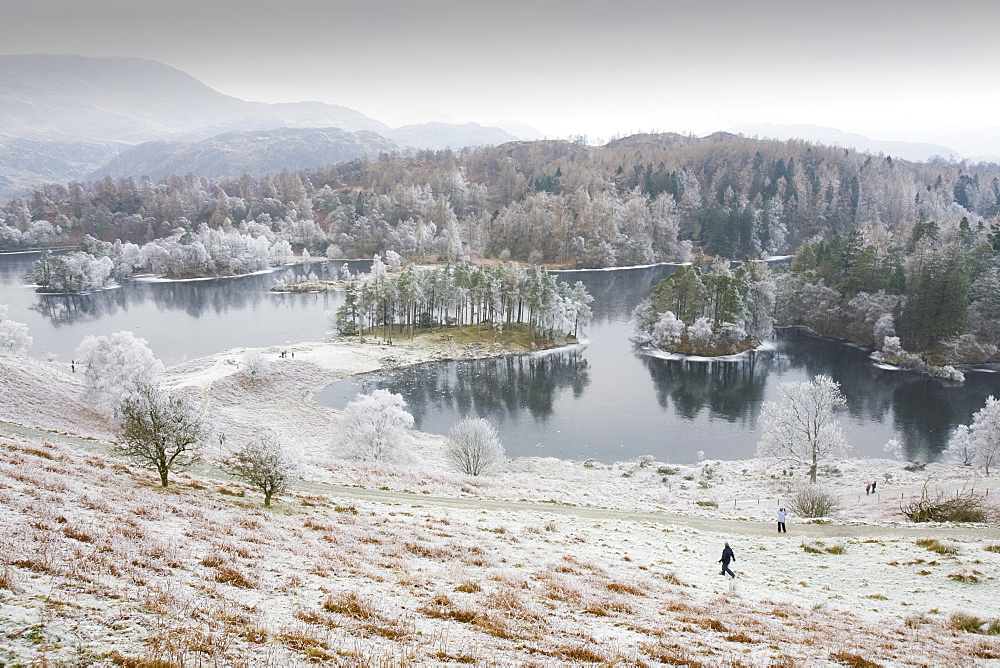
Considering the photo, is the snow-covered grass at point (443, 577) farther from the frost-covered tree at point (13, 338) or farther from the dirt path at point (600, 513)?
the frost-covered tree at point (13, 338)

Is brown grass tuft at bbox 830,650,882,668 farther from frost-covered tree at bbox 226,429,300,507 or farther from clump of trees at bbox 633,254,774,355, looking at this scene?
clump of trees at bbox 633,254,774,355

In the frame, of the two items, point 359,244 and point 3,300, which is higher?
point 359,244

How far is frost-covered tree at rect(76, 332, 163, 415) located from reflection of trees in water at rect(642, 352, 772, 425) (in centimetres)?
5196

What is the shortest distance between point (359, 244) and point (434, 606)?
19381 centimetres

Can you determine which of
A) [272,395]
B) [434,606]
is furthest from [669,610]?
[272,395]

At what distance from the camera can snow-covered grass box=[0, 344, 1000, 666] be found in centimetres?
1028

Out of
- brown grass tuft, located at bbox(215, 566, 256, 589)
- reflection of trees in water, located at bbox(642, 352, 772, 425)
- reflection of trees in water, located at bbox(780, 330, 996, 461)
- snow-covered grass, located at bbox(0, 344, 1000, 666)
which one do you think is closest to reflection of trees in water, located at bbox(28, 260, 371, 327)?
reflection of trees in water, located at bbox(642, 352, 772, 425)

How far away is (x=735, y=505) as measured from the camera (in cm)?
3797

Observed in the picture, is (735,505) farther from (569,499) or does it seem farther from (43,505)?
(43,505)

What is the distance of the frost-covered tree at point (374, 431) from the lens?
4534 cm

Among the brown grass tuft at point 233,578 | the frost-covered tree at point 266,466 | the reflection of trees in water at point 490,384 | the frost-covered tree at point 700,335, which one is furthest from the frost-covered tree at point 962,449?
the brown grass tuft at point 233,578

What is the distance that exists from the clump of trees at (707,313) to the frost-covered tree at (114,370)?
6738cm

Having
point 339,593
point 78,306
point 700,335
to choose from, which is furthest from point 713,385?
point 78,306

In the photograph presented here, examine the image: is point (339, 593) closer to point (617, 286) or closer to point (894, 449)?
point (894, 449)
